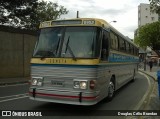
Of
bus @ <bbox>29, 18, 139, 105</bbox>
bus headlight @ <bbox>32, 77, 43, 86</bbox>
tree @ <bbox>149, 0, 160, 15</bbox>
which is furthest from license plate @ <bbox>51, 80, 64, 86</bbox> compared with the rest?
tree @ <bbox>149, 0, 160, 15</bbox>

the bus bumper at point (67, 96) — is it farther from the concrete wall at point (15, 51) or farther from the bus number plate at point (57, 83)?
the concrete wall at point (15, 51)

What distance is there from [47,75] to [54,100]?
81 cm

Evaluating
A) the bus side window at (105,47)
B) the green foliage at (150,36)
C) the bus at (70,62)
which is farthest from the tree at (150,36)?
the bus at (70,62)

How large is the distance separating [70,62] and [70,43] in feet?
2.14

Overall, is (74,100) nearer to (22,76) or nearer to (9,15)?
(22,76)

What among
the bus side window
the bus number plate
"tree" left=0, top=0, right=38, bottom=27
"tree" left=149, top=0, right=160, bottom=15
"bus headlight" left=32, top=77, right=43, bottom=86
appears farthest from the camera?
"tree" left=0, top=0, right=38, bottom=27

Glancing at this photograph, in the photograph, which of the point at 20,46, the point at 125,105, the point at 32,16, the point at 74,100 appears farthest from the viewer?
the point at 32,16

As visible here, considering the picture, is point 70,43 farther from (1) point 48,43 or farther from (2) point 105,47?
(2) point 105,47

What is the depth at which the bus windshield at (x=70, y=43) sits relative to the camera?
9719 millimetres

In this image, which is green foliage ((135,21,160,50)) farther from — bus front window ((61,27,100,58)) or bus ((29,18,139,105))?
bus front window ((61,27,100,58))

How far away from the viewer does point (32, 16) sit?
33469 millimetres

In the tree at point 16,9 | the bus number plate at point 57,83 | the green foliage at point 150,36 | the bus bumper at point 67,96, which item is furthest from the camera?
the green foliage at point 150,36

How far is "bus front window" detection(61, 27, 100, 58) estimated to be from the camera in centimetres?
970

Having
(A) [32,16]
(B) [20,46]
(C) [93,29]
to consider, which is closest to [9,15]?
(A) [32,16]
